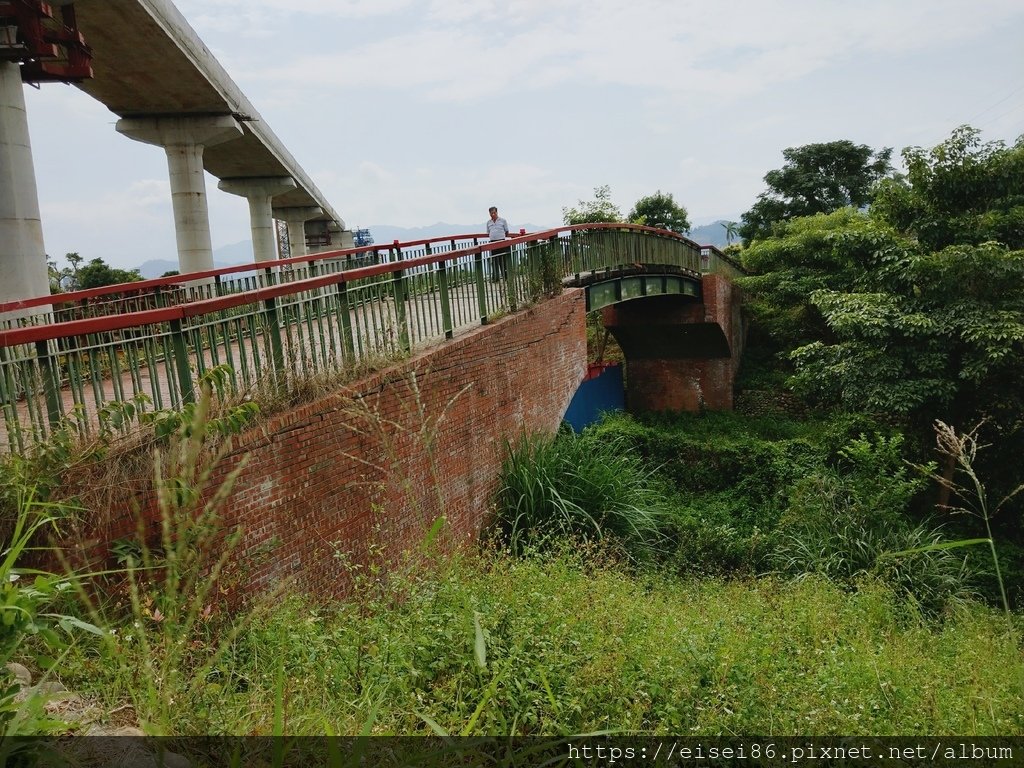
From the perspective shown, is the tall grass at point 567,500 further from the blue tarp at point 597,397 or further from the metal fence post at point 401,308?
the blue tarp at point 597,397

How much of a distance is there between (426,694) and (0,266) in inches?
324

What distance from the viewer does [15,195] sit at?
864cm

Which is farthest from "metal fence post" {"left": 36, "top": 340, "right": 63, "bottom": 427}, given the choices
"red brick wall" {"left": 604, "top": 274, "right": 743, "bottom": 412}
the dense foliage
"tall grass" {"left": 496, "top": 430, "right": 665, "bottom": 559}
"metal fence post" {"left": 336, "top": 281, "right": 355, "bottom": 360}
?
"red brick wall" {"left": 604, "top": 274, "right": 743, "bottom": 412}

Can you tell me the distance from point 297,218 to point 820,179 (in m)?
25.3

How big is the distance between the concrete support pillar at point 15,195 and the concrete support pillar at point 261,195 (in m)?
14.2

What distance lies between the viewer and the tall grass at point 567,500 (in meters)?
8.22

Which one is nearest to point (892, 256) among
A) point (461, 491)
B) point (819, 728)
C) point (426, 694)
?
point (461, 491)

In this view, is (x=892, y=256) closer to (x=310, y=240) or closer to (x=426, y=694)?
(x=426, y=694)

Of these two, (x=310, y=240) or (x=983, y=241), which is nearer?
(x=983, y=241)

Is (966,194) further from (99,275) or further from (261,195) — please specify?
(99,275)

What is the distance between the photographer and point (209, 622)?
167 inches

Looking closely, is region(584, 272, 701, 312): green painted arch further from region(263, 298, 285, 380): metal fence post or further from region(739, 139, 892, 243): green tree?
region(739, 139, 892, 243): green tree

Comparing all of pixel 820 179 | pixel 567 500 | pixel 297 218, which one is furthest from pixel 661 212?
pixel 567 500

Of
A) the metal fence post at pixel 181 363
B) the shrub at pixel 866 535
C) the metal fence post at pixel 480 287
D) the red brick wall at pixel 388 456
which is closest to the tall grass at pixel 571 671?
the red brick wall at pixel 388 456
